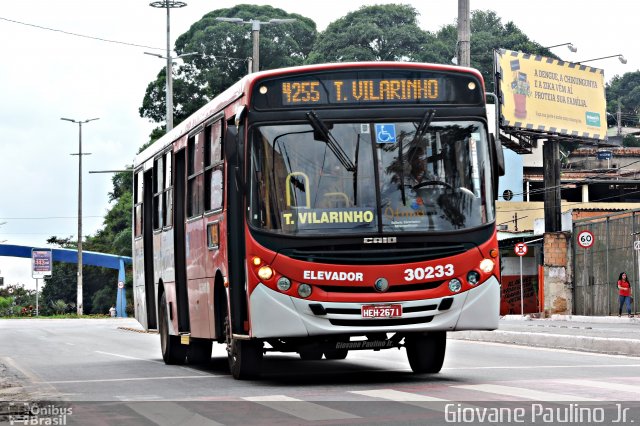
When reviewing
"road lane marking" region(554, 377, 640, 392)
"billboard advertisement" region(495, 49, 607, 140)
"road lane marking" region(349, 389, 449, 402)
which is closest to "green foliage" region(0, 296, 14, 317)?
"billboard advertisement" region(495, 49, 607, 140)

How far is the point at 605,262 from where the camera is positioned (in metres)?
46.4

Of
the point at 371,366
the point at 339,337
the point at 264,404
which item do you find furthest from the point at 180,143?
the point at 264,404

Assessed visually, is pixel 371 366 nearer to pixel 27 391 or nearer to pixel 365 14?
pixel 27 391

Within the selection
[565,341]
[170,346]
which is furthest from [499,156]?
[565,341]

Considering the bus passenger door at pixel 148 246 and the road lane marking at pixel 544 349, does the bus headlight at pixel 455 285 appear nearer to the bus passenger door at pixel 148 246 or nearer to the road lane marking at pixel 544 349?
the road lane marking at pixel 544 349

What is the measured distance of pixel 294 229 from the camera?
1345cm

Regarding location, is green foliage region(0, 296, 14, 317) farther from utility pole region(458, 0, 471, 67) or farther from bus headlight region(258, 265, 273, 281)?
bus headlight region(258, 265, 273, 281)

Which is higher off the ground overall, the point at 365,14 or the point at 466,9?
the point at 365,14

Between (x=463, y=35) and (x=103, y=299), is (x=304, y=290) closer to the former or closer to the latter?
(x=463, y=35)

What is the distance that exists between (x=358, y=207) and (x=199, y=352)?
6683 millimetres

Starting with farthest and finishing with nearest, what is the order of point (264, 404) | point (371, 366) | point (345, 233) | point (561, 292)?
point (561, 292) < point (371, 366) < point (345, 233) < point (264, 404)

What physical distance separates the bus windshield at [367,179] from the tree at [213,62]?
72.9 metres

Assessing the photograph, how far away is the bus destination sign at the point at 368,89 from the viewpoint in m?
13.9

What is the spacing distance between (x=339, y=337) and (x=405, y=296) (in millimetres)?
945
